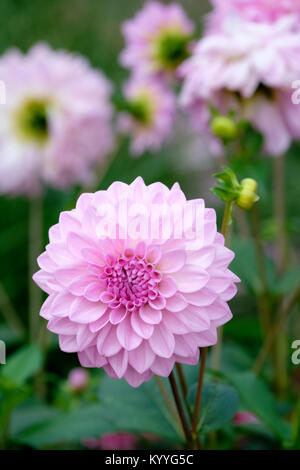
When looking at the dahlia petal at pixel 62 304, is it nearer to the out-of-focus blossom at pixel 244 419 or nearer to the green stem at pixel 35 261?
the out-of-focus blossom at pixel 244 419

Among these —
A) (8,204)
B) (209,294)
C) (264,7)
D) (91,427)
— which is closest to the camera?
(209,294)

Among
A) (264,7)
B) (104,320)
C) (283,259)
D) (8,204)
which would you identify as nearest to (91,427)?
(104,320)

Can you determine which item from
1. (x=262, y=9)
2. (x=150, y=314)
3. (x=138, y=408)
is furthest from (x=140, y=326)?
(x=262, y=9)

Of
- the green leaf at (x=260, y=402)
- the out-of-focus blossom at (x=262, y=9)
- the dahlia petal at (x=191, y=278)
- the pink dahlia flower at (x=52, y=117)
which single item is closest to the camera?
the dahlia petal at (x=191, y=278)

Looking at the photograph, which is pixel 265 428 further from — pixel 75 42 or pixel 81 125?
pixel 75 42

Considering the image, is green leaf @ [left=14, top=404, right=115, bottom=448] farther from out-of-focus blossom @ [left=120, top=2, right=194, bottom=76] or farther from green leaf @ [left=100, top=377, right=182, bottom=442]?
out-of-focus blossom @ [left=120, top=2, right=194, bottom=76]

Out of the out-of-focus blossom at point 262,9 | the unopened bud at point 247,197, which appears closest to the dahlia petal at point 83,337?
the unopened bud at point 247,197

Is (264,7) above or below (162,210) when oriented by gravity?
above
